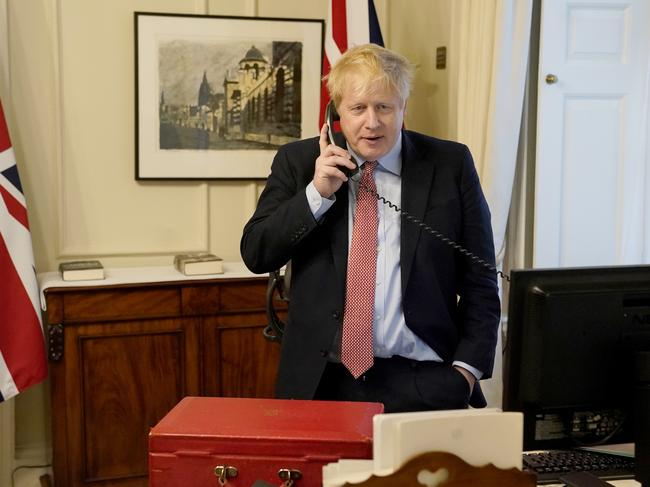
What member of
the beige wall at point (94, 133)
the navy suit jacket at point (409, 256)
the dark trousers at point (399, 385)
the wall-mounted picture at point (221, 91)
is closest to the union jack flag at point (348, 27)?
the wall-mounted picture at point (221, 91)

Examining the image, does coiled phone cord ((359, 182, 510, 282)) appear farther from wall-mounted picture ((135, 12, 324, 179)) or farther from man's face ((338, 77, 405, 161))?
wall-mounted picture ((135, 12, 324, 179))

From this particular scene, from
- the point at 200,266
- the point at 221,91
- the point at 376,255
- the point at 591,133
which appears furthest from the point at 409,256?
the point at 221,91

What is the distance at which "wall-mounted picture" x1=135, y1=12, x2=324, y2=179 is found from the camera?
394cm

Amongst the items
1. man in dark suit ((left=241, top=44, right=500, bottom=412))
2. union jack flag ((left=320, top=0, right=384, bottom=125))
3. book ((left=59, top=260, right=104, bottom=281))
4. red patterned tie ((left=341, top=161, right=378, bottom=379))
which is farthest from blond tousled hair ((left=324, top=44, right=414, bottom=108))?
book ((left=59, top=260, right=104, bottom=281))

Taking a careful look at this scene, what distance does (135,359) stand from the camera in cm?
356

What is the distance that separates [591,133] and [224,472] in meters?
2.35

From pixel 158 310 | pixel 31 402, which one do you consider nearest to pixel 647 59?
pixel 158 310

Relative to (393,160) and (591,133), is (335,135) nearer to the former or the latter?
(393,160)

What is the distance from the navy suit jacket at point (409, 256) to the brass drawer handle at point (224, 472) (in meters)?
0.69

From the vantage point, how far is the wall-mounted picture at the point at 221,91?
3.94 meters

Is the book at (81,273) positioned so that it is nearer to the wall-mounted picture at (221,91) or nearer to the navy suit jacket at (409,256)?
the wall-mounted picture at (221,91)

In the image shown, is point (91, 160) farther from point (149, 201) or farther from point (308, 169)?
point (308, 169)

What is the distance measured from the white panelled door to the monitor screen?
161 cm

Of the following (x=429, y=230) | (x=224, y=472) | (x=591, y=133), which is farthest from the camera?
(x=591, y=133)
